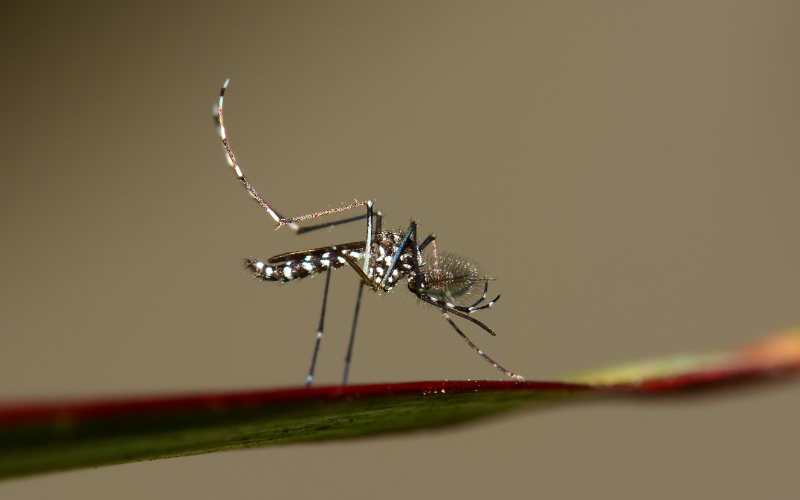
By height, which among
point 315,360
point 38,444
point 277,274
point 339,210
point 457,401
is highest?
point 339,210

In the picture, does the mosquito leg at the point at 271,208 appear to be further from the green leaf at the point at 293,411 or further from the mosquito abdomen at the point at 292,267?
the green leaf at the point at 293,411

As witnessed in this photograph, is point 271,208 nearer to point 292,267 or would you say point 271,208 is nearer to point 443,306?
point 292,267

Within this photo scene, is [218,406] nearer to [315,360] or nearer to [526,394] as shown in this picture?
[526,394]

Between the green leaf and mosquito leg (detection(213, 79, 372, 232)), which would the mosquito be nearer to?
A: mosquito leg (detection(213, 79, 372, 232))

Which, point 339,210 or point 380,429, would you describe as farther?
point 339,210

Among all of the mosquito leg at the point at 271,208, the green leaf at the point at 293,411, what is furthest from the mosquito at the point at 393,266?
the green leaf at the point at 293,411

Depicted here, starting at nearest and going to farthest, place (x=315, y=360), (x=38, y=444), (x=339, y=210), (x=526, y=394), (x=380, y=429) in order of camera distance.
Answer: (x=38, y=444) → (x=526, y=394) → (x=380, y=429) → (x=315, y=360) → (x=339, y=210)

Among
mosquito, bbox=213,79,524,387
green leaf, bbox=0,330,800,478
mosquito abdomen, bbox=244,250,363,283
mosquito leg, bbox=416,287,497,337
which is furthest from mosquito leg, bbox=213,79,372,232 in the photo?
green leaf, bbox=0,330,800,478

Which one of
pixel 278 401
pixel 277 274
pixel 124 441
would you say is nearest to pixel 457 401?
pixel 278 401
